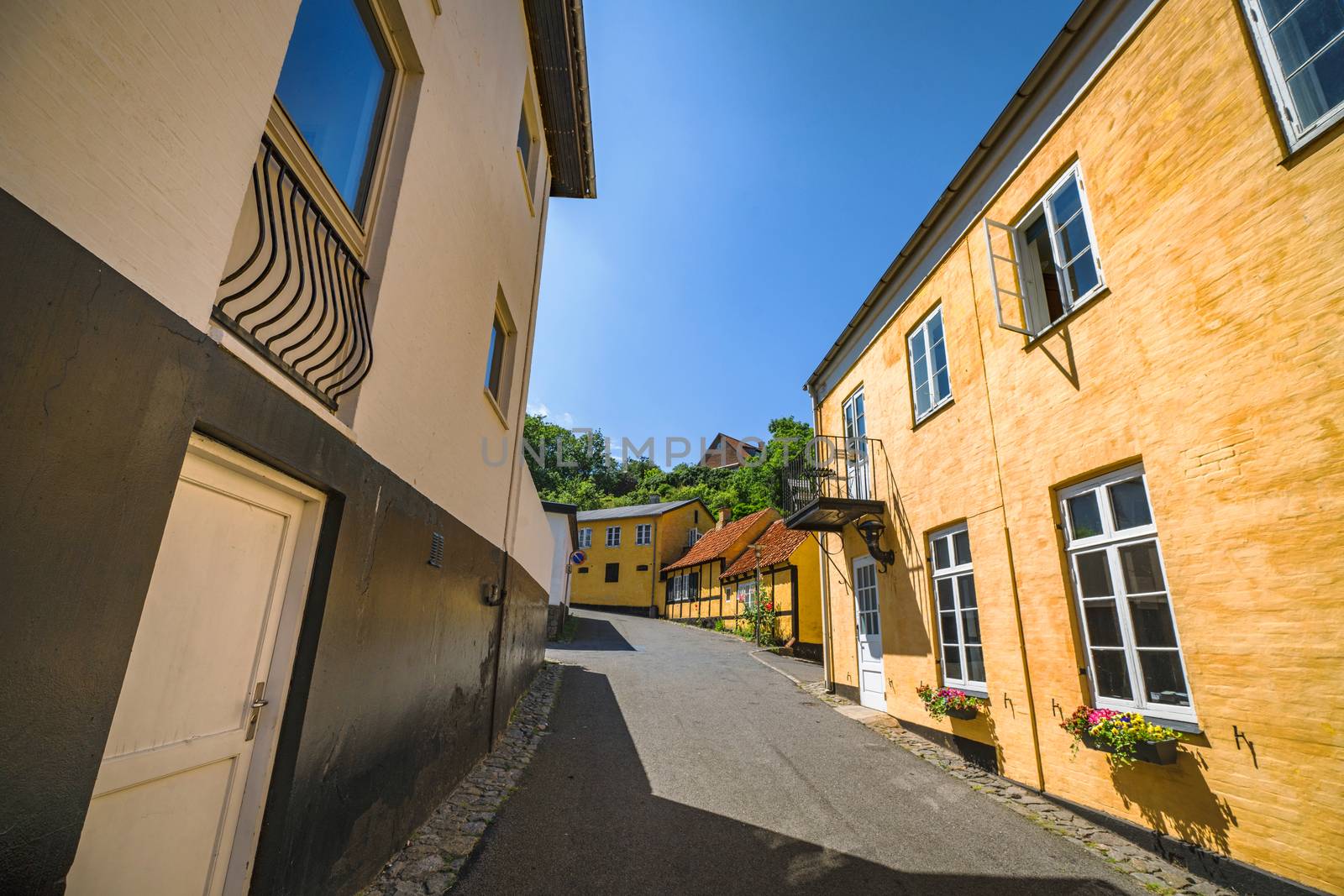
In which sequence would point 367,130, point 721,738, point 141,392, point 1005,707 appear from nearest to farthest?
point 141,392 → point 367,130 → point 1005,707 → point 721,738

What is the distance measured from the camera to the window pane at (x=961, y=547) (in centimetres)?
688

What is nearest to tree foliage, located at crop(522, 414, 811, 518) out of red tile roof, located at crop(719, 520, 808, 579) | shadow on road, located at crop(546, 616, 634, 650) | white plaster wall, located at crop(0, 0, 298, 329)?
red tile roof, located at crop(719, 520, 808, 579)

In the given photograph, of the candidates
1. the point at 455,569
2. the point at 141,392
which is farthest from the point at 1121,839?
the point at 141,392

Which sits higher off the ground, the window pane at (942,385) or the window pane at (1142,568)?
the window pane at (942,385)

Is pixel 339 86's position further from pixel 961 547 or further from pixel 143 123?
pixel 961 547

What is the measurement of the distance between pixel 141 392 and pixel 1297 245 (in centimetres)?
582

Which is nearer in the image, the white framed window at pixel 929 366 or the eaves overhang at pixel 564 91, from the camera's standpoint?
the eaves overhang at pixel 564 91

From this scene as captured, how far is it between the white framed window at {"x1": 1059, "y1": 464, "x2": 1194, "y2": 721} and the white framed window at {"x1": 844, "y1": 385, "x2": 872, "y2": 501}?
396 cm

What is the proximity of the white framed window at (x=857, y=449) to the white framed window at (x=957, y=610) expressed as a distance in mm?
1887

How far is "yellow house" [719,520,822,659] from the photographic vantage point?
1711cm

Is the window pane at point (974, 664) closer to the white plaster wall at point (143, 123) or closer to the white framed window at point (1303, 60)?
the white framed window at point (1303, 60)

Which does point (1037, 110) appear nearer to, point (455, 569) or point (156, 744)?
point (455, 569)

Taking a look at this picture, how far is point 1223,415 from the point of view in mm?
4043

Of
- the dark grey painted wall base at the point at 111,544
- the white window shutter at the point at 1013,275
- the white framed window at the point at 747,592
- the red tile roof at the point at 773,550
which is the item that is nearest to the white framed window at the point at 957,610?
the white window shutter at the point at 1013,275
